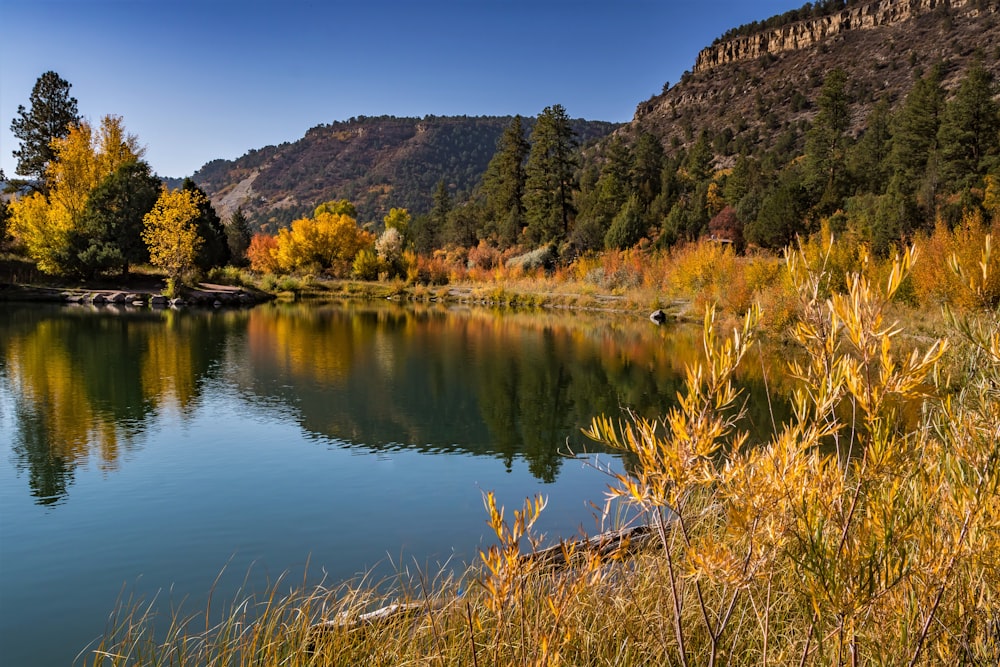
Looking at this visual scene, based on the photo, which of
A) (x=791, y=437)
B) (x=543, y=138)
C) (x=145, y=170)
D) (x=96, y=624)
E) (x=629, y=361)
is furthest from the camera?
(x=543, y=138)

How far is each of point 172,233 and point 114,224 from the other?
312 centimetres

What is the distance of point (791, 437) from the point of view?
1491 mm

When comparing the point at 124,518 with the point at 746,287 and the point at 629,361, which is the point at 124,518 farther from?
the point at 746,287

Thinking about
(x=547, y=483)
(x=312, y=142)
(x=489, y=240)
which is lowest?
(x=547, y=483)

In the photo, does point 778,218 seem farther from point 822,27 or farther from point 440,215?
point 822,27

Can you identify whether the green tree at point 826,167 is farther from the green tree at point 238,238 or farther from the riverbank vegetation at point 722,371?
the green tree at point 238,238

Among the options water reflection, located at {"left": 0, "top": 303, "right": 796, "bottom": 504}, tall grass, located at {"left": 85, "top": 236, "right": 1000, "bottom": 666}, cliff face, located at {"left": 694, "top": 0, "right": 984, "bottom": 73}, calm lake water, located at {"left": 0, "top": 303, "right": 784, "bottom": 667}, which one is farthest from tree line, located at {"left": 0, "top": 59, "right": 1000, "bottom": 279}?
cliff face, located at {"left": 694, "top": 0, "right": 984, "bottom": 73}

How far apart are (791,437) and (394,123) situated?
173 metres

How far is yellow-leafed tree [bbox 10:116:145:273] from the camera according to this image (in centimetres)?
2697

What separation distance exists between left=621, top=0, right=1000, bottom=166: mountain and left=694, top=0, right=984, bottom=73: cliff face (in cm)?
11

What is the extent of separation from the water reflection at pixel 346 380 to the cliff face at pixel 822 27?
63.1 meters

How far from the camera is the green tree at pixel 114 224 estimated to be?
1064 inches

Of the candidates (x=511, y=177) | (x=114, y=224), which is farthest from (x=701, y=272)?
(x=511, y=177)

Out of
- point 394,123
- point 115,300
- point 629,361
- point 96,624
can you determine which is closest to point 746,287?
point 629,361
